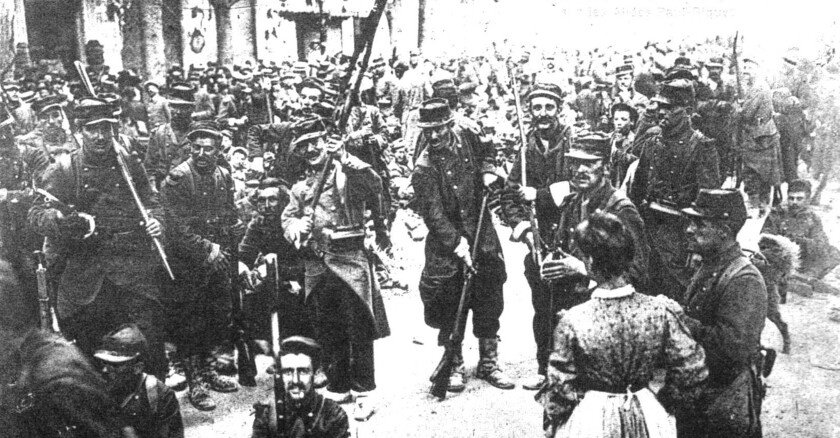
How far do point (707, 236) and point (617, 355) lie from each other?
3.62 feet

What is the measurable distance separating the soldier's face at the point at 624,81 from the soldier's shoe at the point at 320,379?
10610 millimetres

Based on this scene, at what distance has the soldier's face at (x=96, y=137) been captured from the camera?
18.5 ft

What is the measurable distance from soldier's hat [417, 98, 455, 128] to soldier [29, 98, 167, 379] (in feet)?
7.41

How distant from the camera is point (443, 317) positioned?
6.42 m

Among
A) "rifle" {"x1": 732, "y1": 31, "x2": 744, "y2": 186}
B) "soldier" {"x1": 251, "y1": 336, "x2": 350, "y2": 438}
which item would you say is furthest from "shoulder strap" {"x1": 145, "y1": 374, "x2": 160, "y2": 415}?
"rifle" {"x1": 732, "y1": 31, "x2": 744, "y2": 186}

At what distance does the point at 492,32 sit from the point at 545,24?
2.92 m

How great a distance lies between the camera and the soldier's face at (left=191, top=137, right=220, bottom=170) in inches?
250

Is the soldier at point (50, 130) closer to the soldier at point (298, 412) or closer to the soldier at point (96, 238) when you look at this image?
the soldier at point (96, 238)

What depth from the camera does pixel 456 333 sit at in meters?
6.18

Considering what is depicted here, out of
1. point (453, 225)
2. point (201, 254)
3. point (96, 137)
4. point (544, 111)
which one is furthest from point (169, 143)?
point (544, 111)

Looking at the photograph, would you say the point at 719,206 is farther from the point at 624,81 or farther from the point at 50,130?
the point at 624,81

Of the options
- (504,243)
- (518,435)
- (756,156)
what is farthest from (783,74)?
(518,435)

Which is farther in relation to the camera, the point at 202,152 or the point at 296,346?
the point at 202,152

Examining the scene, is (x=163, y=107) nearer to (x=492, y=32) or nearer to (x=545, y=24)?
(x=492, y=32)
